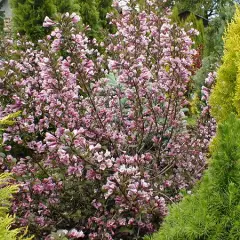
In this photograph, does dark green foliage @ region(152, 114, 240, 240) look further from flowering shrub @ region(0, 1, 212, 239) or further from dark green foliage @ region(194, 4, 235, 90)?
dark green foliage @ region(194, 4, 235, 90)

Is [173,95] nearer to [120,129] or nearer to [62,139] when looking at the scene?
[120,129]

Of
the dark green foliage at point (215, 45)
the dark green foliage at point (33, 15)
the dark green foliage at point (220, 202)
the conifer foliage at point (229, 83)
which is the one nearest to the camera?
the dark green foliage at point (220, 202)

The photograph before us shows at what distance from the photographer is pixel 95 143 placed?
131 inches

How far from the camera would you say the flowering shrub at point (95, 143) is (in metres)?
2.91

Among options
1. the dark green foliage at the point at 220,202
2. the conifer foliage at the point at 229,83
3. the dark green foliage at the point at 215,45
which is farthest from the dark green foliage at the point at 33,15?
the dark green foliage at the point at 220,202

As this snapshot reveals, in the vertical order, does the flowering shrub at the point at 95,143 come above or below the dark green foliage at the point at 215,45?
below

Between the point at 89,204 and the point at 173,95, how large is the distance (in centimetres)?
126

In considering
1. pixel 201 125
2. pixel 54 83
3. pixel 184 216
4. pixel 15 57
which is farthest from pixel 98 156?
pixel 15 57

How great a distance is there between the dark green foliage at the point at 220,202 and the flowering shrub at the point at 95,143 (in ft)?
3.38

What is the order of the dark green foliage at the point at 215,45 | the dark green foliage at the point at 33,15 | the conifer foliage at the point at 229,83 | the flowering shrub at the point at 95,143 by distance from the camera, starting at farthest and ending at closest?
the dark green foliage at the point at 33,15, the dark green foliage at the point at 215,45, the conifer foliage at the point at 229,83, the flowering shrub at the point at 95,143

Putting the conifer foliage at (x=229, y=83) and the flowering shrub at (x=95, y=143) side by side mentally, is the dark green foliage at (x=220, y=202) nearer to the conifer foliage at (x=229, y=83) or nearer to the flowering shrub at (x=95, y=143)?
the flowering shrub at (x=95, y=143)

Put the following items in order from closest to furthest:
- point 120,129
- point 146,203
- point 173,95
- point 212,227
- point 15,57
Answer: point 212,227
point 146,203
point 173,95
point 120,129
point 15,57

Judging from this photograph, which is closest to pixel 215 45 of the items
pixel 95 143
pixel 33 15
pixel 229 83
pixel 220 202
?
pixel 33 15

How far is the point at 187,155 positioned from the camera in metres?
3.79
